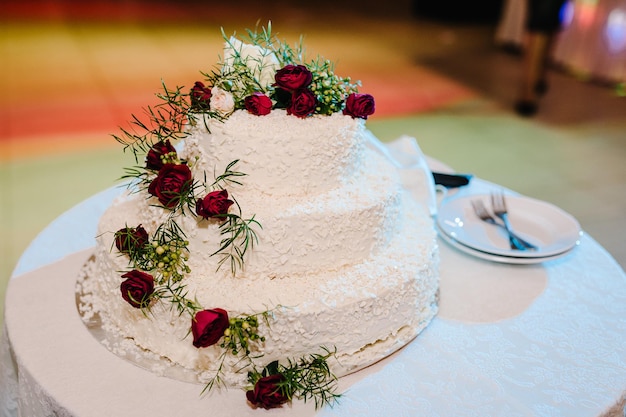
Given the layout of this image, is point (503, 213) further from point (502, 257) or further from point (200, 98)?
point (200, 98)

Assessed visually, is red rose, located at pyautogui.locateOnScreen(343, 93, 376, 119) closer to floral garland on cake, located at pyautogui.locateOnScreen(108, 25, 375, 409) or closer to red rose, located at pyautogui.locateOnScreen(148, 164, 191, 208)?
floral garland on cake, located at pyautogui.locateOnScreen(108, 25, 375, 409)

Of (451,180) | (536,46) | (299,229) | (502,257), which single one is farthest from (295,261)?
(536,46)

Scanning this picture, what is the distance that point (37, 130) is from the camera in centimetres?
603

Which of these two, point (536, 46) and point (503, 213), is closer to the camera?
point (503, 213)

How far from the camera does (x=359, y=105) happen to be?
203 centimetres

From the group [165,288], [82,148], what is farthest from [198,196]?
[82,148]

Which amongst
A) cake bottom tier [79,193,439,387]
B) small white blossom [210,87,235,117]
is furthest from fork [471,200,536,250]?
small white blossom [210,87,235,117]

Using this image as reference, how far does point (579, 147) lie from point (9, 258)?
16.2 feet

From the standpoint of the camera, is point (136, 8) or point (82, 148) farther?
point (136, 8)

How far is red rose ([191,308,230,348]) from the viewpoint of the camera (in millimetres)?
1714

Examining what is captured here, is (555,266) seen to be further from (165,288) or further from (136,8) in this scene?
(136,8)

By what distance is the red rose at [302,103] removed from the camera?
77.4 inches

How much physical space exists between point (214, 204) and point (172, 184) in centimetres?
18

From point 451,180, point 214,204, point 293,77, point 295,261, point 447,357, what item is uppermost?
point 293,77
